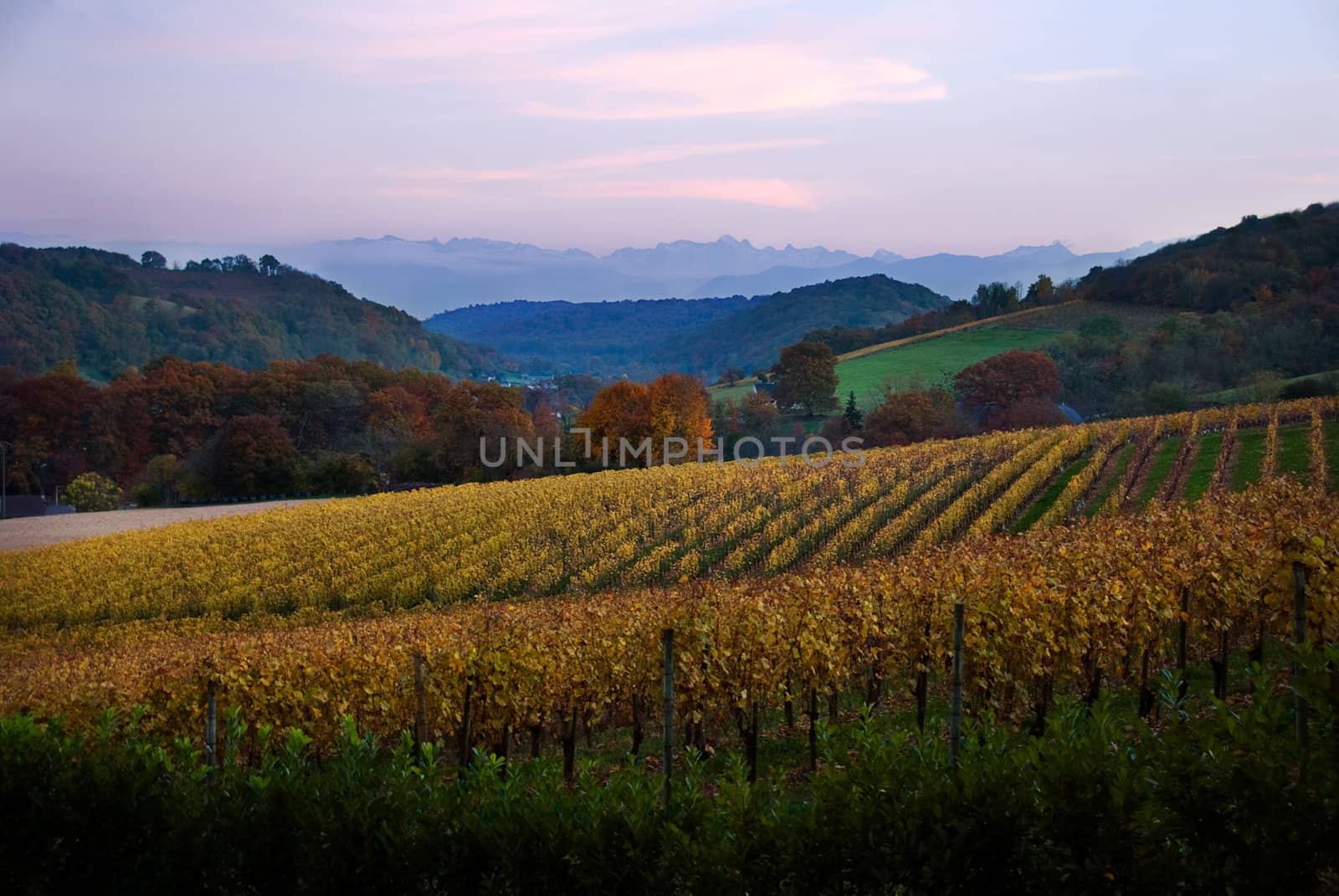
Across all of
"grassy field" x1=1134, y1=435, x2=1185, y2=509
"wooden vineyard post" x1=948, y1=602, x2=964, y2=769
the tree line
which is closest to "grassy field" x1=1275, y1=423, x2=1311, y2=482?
"grassy field" x1=1134, y1=435, x2=1185, y2=509

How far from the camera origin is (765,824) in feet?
13.2

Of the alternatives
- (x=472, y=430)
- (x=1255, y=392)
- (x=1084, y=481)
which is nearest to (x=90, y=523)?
(x=472, y=430)

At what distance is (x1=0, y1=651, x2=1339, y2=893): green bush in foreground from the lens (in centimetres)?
360

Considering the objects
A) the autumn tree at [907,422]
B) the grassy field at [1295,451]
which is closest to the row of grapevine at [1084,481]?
the grassy field at [1295,451]

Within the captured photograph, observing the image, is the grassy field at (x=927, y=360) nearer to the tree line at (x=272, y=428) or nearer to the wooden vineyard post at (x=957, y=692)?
the tree line at (x=272, y=428)

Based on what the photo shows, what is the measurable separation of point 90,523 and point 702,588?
41518mm

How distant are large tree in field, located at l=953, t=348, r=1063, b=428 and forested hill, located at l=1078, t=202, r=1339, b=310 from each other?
23.3 m

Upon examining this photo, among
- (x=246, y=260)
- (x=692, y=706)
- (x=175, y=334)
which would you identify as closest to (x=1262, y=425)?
(x=692, y=706)

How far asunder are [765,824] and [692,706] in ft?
16.1

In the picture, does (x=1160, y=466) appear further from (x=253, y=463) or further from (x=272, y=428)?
(x=272, y=428)

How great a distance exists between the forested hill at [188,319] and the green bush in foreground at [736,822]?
9310 centimetres

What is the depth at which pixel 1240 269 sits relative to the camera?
84.1 metres

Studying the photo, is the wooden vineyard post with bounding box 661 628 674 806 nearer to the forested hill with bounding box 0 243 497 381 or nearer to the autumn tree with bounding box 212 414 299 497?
the autumn tree with bounding box 212 414 299 497

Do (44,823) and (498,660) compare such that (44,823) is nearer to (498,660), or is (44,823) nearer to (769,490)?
(498,660)
